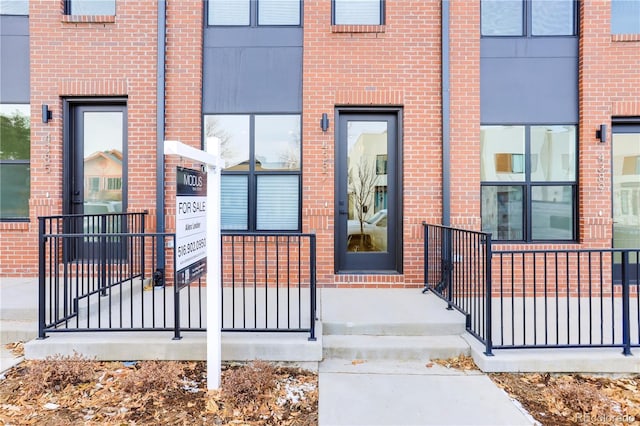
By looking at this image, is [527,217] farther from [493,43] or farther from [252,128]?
[252,128]

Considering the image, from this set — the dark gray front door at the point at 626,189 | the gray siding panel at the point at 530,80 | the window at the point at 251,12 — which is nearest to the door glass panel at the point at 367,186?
the gray siding panel at the point at 530,80

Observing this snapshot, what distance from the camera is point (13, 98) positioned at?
582 centimetres

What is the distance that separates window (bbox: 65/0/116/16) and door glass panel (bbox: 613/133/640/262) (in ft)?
26.8

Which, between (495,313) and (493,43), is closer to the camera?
(495,313)

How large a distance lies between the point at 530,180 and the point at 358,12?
12.3 feet

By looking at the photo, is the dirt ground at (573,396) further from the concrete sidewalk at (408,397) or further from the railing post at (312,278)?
the railing post at (312,278)

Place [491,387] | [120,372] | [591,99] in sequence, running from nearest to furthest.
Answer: [491,387] < [120,372] < [591,99]

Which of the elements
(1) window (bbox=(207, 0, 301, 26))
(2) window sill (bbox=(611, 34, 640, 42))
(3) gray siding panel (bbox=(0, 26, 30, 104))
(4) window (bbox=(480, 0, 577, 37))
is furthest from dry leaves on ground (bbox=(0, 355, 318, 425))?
(2) window sill (bbox=(611, 34, 640, 42))

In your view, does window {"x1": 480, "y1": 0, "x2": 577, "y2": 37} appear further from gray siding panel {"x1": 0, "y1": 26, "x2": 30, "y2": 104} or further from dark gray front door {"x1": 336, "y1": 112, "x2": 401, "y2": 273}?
gray siding panel {"x1": 0, "y1": 26, "x2": 30, "y2": 104}

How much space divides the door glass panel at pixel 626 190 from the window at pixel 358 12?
13.6 ft

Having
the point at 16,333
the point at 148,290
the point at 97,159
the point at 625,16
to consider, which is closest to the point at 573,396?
the point at 148,290

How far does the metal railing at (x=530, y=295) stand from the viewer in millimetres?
3562

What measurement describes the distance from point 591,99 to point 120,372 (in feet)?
23.2

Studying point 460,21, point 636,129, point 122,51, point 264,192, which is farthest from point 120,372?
point 636,129
